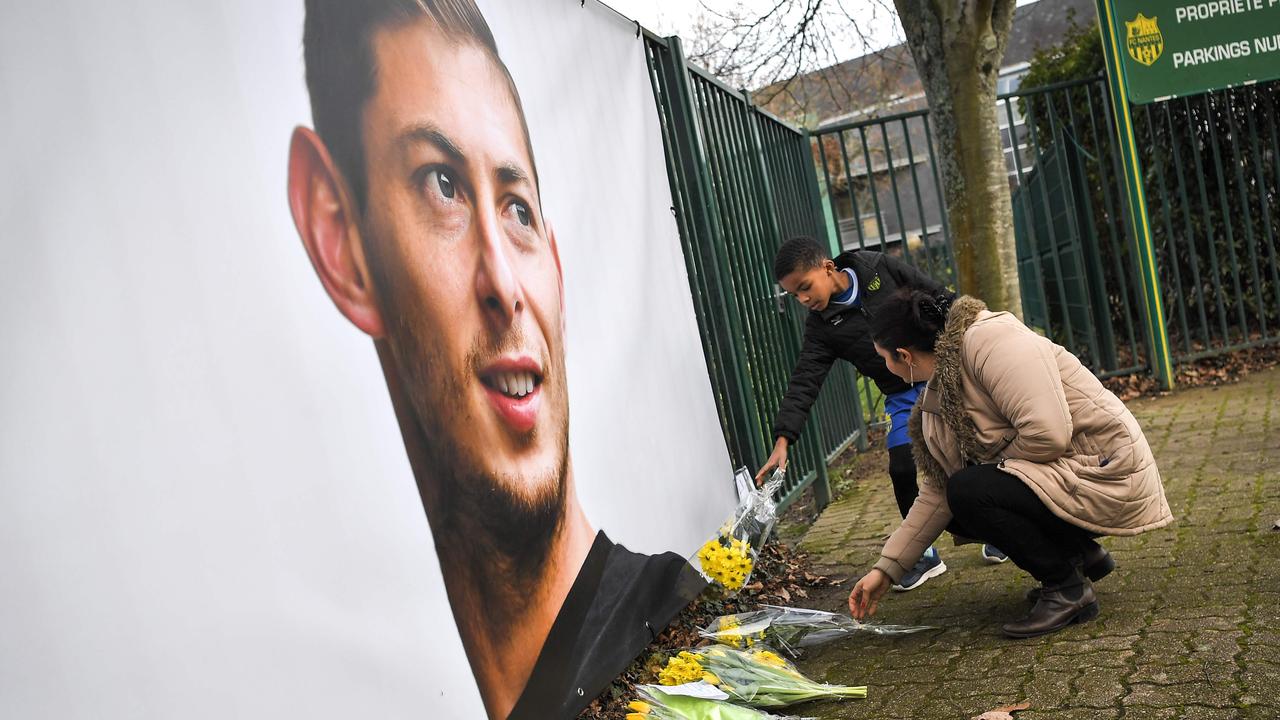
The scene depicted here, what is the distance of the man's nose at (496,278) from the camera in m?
3.24

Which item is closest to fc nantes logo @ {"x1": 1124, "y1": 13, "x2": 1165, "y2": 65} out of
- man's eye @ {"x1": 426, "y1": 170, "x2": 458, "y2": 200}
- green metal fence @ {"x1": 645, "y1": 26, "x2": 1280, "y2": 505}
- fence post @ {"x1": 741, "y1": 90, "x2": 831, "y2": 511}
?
green metal fence @ {"x1": 645, "y1": 26, "x2": 1280, "y2": 505}

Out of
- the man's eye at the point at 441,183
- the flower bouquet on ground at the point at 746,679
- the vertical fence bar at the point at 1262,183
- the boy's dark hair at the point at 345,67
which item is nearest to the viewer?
the boy's dark hair at the point at 345,67

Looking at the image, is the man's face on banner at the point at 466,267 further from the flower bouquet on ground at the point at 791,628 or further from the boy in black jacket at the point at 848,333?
the boy in black jacket at the point at 848,333

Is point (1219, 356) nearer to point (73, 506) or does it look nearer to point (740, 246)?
point (740, 246)

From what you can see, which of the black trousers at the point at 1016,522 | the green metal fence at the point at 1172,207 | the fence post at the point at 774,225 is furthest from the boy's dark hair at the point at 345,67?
the green metal fence at the point at 1172,207

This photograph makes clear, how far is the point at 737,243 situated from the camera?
20.6ft

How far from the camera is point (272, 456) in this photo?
225 cm

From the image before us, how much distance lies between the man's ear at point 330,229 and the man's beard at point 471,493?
0.13m

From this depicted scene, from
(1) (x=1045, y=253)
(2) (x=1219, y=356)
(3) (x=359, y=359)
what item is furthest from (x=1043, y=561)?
(1) (x=1045, y=253)

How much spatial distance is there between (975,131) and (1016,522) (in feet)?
16.7

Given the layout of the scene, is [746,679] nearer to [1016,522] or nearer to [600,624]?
[600,624]

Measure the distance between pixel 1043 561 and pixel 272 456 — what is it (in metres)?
2.83

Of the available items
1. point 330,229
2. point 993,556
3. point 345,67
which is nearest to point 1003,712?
point 993,556

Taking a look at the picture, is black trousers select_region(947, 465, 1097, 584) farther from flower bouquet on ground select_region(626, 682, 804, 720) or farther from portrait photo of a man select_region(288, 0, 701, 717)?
portrait photo of a man select_region(288, 0, 701, 717)
